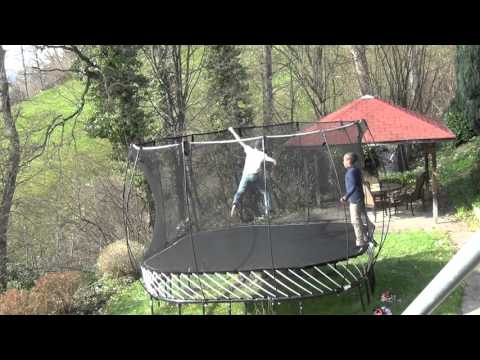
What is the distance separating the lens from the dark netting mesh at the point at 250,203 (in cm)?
574

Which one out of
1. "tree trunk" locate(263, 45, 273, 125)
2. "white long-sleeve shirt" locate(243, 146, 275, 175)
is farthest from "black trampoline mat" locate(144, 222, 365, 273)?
"tree trunk" locate(263, 45, 273, 125)

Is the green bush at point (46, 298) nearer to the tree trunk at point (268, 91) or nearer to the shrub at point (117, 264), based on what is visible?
the shrub at point (117, 264)

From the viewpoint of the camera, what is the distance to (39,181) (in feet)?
46.5

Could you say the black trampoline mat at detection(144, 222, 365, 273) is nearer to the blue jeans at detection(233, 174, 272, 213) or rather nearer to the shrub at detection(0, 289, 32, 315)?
the blue jeans at detection(233, 174, 272, 213)

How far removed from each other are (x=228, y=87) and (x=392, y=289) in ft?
32.0

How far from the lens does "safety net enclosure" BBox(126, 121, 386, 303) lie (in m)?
5.45

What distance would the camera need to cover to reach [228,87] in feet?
47.7

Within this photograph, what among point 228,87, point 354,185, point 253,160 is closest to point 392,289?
point 354,185

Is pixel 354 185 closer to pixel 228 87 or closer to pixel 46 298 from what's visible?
pixel 46 298

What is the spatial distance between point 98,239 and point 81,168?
2.84 metres

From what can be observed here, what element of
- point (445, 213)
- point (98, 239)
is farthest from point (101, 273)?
point (445, 213)

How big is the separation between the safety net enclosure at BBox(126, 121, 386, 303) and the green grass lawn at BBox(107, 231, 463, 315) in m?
0.31
